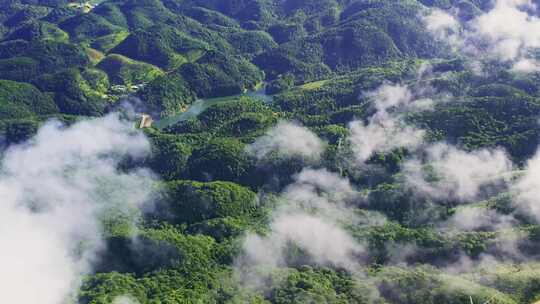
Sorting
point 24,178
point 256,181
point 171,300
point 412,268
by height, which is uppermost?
point 256,181

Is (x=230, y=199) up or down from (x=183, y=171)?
down

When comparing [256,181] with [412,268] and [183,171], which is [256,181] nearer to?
[183,171]

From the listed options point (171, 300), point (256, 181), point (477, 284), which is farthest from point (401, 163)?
point (171, 300)

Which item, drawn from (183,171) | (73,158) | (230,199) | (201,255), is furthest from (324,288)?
(73,158)

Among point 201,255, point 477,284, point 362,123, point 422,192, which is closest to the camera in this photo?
point 477,284

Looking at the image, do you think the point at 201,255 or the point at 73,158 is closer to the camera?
the point at 201,255

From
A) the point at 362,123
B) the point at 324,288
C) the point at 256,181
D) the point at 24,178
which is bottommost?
the point at 324,288

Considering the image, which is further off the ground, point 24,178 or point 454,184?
point 454,184

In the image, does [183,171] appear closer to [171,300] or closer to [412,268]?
[171,300]

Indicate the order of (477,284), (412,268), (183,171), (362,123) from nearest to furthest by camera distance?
(477,284)
(412,268)
(183,171)
(362,123)
